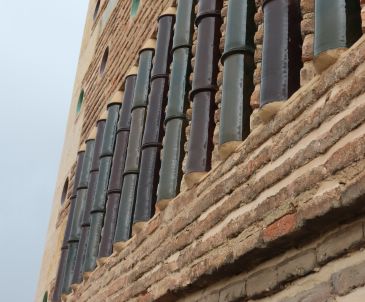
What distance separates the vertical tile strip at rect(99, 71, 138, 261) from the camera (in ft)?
14.5

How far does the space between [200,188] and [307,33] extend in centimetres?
93

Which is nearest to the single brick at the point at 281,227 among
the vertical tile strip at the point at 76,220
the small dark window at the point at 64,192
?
the vertical tile strip at the point at 76,220

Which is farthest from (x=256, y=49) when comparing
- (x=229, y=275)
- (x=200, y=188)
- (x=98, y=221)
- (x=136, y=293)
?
(x=98, y=221)

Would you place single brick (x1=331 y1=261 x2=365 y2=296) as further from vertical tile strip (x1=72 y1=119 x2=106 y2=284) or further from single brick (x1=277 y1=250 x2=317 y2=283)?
vertical tile strip (x1=72 y1=119 x2=106 y2=284)

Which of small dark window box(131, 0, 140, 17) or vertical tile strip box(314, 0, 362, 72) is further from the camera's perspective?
small dark window box(131, 0, 140, 17)

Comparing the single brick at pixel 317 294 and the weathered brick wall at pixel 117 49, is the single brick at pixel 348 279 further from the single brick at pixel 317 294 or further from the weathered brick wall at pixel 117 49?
the weathered brick wall at pixel 117 49

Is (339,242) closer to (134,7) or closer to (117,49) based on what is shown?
(134,7)

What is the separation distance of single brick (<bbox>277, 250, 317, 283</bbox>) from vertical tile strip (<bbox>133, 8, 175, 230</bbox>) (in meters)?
1.72

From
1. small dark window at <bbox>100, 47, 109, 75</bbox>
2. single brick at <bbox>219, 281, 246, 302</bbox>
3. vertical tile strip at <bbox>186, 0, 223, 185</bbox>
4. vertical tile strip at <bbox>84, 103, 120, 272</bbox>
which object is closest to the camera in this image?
single brick at <bbox>219, 281, 246, 302</bbox>

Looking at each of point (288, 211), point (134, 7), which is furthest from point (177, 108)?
point (134, 7)

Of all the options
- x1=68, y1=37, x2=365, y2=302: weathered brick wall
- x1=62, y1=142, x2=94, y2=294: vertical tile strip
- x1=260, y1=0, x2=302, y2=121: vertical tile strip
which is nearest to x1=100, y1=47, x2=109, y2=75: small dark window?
x1=62, y1=142, x2=94, y2=294: vertical tile strip

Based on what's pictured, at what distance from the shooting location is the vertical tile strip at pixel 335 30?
7.50 feet

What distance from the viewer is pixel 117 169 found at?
475 centimetres

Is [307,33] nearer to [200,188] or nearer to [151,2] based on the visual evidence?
[200,188]
